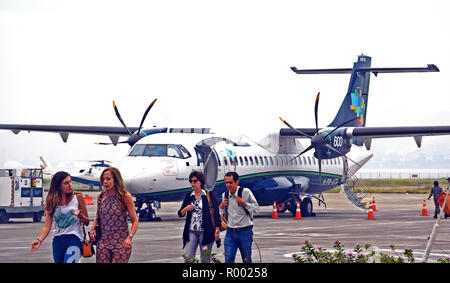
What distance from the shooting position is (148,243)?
16766mm

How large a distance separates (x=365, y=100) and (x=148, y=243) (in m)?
19.9

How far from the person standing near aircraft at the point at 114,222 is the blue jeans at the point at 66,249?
23cm

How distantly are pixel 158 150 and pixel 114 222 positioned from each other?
14749mm

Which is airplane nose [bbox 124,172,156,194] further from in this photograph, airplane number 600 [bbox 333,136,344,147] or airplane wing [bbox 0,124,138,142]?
airplane wing [bbox 0,124,138,142]

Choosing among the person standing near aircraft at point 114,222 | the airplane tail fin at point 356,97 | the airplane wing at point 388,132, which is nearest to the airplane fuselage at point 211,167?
the airplane wing at point 388,132

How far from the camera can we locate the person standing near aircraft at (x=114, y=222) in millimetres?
8641

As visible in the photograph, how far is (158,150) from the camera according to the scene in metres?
23.5

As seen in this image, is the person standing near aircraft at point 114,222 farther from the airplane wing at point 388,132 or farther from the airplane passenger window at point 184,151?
the airplane wing at point 388,132

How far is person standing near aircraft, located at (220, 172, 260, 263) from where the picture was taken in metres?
10.3

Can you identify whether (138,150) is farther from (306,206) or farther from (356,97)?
(356,97)

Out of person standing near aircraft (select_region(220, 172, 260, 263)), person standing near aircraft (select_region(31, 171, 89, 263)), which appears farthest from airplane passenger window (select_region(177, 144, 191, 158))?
person standing near aircraft (select_region(31, 171, 89, 263))

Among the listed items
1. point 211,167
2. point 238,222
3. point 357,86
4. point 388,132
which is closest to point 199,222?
point 238,222
